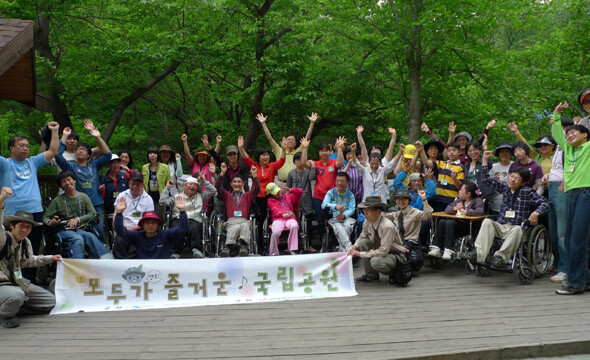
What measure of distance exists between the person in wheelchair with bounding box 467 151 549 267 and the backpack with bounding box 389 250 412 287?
94 cm

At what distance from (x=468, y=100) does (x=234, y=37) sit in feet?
20.7

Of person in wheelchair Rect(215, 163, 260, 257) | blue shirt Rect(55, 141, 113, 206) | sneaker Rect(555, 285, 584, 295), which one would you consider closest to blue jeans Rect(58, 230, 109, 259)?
blue shirt Rect(55, 141, 113, 206)

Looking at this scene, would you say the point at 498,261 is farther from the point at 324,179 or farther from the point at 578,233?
the point at 324,179

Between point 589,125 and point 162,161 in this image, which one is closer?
point 589,125

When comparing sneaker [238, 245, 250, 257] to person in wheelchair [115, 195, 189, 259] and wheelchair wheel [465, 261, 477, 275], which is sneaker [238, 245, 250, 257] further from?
wheelchair wheel [465, 261, 477, 275]

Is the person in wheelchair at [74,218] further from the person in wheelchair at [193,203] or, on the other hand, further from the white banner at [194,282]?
the person in wheelchair at [193,203]

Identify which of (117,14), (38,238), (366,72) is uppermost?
(117,14)

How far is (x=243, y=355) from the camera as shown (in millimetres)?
4102

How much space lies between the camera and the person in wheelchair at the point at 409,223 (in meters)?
6.77

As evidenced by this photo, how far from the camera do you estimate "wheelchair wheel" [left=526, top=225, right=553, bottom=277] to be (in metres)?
6.38

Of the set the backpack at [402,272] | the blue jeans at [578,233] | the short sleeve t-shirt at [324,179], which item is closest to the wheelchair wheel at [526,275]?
the blue jeans at [578,233]

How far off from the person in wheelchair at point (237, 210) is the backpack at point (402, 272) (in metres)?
2.18

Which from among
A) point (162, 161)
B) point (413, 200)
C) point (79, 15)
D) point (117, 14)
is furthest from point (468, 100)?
point (79, 15)

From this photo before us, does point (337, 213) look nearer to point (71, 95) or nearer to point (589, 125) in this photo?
point (589, 125)
